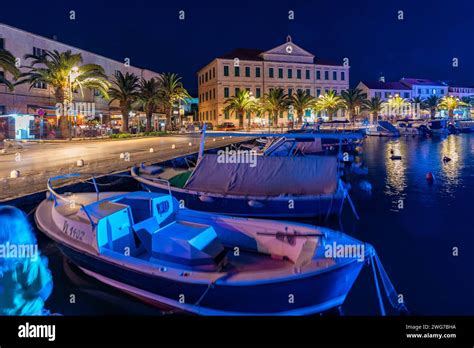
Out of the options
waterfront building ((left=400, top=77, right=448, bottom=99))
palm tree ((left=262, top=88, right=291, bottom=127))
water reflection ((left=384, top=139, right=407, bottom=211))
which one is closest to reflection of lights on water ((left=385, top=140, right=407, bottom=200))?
water reflection ((left=384, top=139, right=407, bottom=211))

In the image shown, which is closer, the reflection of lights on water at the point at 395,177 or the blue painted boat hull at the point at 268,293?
the blue painted boat hull at the point at 268,293

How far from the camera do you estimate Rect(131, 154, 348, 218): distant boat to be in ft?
39.5

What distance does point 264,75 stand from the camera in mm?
80312

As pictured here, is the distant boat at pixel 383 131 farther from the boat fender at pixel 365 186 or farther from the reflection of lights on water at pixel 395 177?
the boat fender at pixel 365 186

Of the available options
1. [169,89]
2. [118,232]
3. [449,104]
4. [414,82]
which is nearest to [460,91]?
[414,82]

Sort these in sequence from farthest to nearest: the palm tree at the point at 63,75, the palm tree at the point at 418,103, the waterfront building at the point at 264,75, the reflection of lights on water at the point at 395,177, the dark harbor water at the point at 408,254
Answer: the palm tree at the point at 418,103
the waterfront building at the point at 264,75
the palm tree at the point at 63,75
the reflection of lights on water at the point at 395,177
the dark harbor water at the point at 408,254

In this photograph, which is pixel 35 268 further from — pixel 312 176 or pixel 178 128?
pixel 178 128

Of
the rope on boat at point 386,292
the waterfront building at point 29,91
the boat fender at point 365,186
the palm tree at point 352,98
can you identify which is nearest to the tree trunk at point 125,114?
the waterfront building at point 29,91

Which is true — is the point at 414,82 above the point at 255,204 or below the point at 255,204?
above

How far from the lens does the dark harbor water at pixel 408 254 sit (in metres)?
7.08

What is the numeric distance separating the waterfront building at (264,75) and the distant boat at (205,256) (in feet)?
232

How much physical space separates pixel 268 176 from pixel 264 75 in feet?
231

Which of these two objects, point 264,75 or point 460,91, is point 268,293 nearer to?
point 264,75

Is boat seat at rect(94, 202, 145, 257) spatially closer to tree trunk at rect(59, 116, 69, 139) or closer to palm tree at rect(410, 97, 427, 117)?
tree trunk at rect(59, 116, 69, 139)
